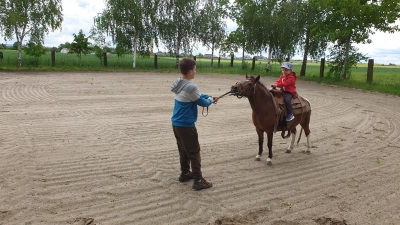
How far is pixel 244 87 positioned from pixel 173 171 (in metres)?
1.97

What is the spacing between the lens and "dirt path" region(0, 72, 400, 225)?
177 inches

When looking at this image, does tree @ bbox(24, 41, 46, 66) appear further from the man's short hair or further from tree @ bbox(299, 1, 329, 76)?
the man's short hair

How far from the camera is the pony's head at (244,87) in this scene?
5754 millimetres

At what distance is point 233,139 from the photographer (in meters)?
8.29

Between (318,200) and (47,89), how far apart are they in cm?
1325

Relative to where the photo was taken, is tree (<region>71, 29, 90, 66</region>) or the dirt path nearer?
the dirt path

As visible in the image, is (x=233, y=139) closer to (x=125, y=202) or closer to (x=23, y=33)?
(x=125, y=202)

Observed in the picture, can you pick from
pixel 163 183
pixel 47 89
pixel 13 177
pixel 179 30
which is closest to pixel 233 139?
pixel 163 183

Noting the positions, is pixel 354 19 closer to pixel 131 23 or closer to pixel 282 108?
pixel 282 108

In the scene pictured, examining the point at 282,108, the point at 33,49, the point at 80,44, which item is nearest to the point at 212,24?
the point at 80,44

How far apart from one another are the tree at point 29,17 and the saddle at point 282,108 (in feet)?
67.2

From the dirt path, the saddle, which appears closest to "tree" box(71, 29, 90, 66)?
the dirt path

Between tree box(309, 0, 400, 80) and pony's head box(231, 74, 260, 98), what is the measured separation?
15.6m

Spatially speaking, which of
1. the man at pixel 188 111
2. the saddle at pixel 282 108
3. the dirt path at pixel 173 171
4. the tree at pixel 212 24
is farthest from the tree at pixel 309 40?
the man at pixel 188 111
